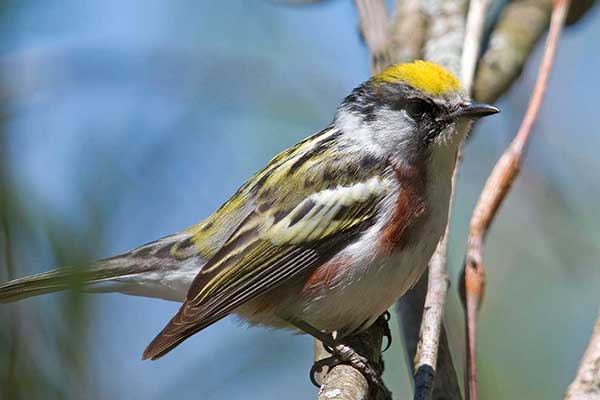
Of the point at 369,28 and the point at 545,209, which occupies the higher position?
the point at 369,28

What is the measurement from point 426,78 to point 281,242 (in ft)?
3.24

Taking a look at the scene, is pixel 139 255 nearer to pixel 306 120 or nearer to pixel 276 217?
pixel 276 217

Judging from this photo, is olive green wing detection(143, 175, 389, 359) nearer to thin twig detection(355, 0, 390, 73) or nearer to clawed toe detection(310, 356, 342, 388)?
clawed toe detection(310, 356, 342, 388)

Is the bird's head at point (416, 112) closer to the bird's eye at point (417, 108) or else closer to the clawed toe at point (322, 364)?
the bird's eye at point (417, 108)

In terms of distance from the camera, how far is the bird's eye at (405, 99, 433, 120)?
381 cm

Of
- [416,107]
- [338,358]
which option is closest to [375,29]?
[416,107]

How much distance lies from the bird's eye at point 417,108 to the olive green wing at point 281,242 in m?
0.34

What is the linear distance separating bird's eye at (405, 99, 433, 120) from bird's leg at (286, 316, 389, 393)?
1.08 m

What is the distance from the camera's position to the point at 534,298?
16.5 ft

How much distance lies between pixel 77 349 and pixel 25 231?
0.25m

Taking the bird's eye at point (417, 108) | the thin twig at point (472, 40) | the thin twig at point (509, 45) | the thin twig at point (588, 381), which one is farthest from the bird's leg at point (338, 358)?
the thin twig at point (509, 45)

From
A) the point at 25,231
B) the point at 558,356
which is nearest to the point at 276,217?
the point at 558,356

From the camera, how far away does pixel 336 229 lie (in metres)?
3.70

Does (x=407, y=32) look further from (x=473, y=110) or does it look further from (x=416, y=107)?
(x=473, y=110)
